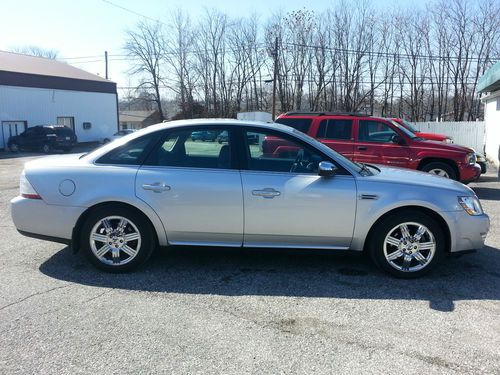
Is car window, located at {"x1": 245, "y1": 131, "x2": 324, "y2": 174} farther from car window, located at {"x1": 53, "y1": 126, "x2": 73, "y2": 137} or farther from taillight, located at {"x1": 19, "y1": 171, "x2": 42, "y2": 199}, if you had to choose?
car window, located at {"x1": 53, "y1": 126, "x2": 73, "y2": 137}

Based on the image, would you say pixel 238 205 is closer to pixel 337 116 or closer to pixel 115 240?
pixel 115 240

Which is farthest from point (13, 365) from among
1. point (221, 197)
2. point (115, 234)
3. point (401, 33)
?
point (401, 33)

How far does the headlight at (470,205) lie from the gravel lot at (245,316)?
2.27 ft

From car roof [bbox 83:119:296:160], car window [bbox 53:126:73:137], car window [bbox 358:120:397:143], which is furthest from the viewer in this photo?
car window [bbox 53:126:73:137]

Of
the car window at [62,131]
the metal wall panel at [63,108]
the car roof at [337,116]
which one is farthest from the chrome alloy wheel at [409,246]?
the metal wall panel at [63,108]

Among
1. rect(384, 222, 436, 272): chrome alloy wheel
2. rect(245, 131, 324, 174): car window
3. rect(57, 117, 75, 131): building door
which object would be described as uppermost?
rect(57, 117, 75, 131): building door

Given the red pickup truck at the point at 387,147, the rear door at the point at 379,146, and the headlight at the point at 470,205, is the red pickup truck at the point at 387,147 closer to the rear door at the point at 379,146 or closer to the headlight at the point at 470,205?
the rear door at the point at 379,146

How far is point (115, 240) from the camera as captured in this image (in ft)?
15.3

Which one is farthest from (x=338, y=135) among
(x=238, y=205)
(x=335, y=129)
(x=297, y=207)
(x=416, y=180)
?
(x=238, y=205)

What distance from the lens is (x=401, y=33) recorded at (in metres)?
→ 38.4

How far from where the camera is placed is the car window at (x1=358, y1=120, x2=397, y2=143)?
33.4ft

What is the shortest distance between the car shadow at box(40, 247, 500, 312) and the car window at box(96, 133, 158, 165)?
3.85ft

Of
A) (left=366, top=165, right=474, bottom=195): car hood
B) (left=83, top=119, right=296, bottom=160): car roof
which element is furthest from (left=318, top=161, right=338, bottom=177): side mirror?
(left=83, top=119, right=296, bottom=160): car roof

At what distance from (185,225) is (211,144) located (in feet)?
3.02
